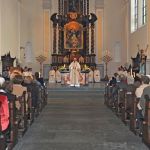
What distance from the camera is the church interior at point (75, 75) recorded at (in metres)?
8.92

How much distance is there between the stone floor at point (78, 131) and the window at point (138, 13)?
9352 millimetres

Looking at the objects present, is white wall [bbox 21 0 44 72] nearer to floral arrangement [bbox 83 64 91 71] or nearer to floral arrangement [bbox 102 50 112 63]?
floral arrangement [bbox 83 64 91 71]

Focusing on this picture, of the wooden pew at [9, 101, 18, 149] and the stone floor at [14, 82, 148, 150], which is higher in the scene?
the wooden pew at [9, 101, 18, 149]

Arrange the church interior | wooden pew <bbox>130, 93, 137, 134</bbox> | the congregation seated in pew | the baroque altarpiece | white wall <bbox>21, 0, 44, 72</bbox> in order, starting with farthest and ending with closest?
white wall <bbox>21, 0, 44, 72</bbox> → the baroque altarpiece → wooden pew <bbox>130, 93, 137, 134</bbox> → the church interior → the congregation seated in pew

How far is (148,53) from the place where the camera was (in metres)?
21.5

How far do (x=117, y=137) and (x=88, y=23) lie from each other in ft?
68.1

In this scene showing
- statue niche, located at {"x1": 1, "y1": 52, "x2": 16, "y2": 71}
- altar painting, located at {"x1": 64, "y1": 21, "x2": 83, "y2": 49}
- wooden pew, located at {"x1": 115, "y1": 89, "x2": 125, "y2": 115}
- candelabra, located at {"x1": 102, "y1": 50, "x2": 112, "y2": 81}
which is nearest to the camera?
wooden pew, located at {"x1": 115, "y1": 89, "x2": 125, "y2": 115}

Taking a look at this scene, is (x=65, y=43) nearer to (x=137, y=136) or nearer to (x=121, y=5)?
(x=121, y=5)

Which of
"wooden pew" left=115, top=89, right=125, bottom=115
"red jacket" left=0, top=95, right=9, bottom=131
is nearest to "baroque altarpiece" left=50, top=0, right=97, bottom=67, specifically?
"wooden pew" left=115, top=89, right=125, bottom=115

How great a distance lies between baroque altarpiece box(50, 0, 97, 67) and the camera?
2950cm

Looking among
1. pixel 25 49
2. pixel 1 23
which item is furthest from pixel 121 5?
pixel 1 23

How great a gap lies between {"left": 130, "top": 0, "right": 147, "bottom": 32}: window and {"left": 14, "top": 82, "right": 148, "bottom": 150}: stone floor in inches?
368

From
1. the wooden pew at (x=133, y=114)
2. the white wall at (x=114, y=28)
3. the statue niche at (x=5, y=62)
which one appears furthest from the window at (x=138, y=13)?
the wooden pew at (x=133, y=114)

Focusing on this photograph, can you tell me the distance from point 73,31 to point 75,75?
6218 mm
